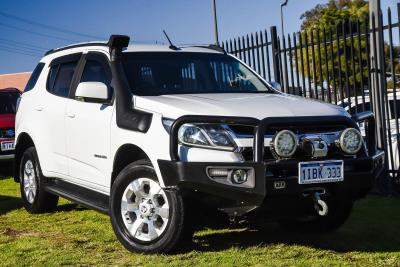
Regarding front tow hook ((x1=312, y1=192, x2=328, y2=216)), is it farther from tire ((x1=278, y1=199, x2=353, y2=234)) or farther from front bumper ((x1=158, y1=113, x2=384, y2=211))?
tire ((x1=278, y1=199, x2=353, y2=234))

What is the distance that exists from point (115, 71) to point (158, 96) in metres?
0.56

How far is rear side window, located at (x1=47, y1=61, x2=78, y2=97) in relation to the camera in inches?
255

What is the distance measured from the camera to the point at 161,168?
15.0ft

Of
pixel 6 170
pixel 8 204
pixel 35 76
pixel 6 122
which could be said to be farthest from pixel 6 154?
pixel 35 76

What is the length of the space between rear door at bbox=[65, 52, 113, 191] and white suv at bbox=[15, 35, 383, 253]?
0.04ft

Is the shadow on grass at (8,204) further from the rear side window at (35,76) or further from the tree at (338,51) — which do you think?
the tree at (338,51)

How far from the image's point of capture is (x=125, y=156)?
527 centimetres

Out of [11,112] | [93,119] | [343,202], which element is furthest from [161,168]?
[11,112]

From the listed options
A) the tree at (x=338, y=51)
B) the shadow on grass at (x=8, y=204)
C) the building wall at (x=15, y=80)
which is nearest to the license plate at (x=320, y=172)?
the tree at (x=338, y=51)

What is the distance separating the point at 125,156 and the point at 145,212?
2.04 ft

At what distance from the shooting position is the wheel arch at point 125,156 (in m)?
5.12

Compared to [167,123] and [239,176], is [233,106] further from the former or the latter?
[239,176]

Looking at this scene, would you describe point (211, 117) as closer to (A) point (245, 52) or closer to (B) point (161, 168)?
(B) point (161, 168)

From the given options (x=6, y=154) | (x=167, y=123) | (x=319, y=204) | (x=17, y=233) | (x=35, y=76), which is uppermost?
(x=35, y=76)
